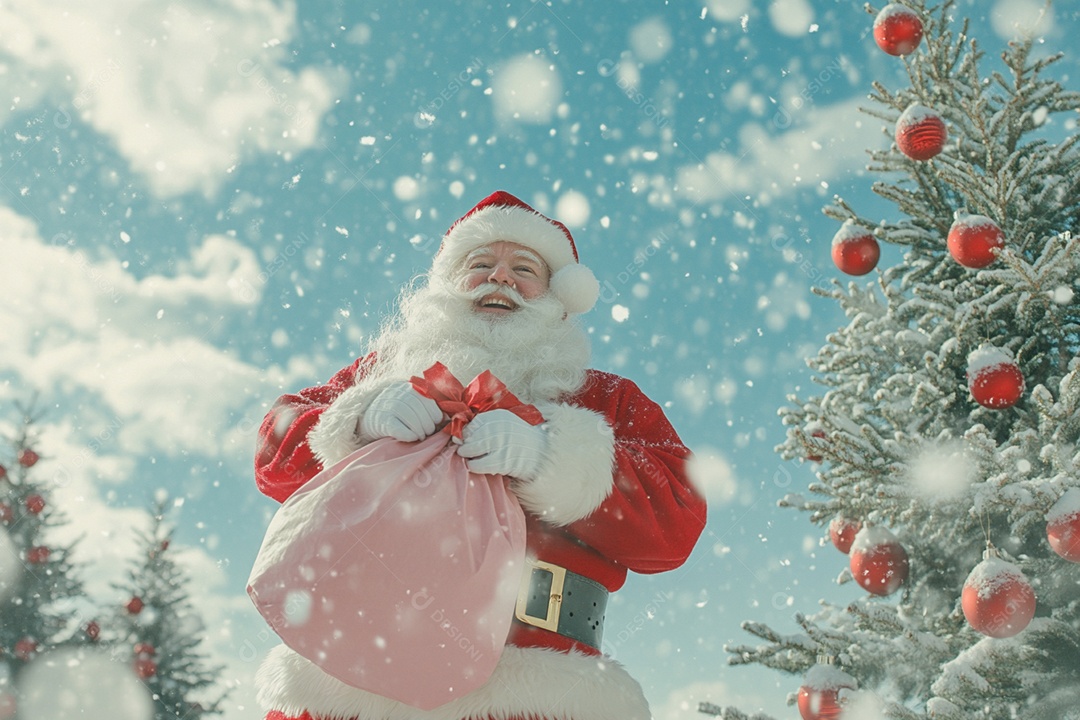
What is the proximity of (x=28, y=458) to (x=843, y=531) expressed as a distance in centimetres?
1344

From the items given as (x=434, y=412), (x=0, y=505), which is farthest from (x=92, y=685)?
(x=434, y=412)

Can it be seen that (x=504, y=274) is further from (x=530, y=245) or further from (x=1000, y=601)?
(x=1000, y=601)

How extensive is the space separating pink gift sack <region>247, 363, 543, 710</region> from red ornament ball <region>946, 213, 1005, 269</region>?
3.49m

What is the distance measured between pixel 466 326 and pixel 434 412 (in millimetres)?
909

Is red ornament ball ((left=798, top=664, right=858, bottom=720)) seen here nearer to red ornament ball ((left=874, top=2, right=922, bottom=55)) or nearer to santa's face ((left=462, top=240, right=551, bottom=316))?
santa's face ((left=462, top=240, right=551, bottom=316))

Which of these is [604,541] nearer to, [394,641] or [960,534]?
[394,641]

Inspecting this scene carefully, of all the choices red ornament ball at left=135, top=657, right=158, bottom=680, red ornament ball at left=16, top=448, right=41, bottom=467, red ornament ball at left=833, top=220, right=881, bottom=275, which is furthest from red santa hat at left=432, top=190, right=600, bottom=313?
red ornament ball at left=16, top=448, right=41, bottom=467

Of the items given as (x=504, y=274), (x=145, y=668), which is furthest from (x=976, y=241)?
(x=145, y=668)

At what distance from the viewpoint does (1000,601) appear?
3447mm

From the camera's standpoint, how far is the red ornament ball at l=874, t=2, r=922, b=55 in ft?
16.5

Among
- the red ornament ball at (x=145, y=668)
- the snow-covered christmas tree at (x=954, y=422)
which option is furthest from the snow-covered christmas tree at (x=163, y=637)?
the snow-covered christmas tree at (x=954, y=422)

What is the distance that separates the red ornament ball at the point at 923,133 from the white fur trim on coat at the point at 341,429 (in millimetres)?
3757

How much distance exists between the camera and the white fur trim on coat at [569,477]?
218cm

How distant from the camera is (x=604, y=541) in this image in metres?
2.31
